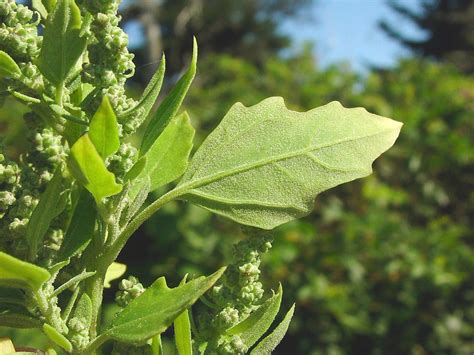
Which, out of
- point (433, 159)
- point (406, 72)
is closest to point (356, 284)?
point (433, 159)

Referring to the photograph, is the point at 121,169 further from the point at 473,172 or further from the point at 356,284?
the point at 473,172

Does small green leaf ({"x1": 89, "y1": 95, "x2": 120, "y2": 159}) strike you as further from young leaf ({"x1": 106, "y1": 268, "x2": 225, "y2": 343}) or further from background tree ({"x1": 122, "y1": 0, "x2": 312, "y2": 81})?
background tree ({"x1": 122, "y1": 0, "x2": 312, "y2": 81})

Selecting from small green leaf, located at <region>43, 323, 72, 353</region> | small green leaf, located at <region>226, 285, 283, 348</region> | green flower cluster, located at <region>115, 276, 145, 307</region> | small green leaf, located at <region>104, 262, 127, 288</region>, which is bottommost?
small green leaf, located at <region>104, 262, 127, 288</region>

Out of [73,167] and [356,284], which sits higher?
[73,167]

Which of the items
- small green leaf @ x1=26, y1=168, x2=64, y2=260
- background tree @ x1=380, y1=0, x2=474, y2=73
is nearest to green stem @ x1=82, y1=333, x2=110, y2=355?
small green leaf @ x1=26, y1=168, x2=64, y2=260

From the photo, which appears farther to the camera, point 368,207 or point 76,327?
point 368,207

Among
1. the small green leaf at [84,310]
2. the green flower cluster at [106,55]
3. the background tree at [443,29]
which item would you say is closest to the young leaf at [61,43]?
the green flower cluster at [106,55]

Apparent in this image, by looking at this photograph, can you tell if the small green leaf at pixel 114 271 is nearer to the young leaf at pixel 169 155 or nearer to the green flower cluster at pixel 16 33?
the young leaf at pixel 169 155
